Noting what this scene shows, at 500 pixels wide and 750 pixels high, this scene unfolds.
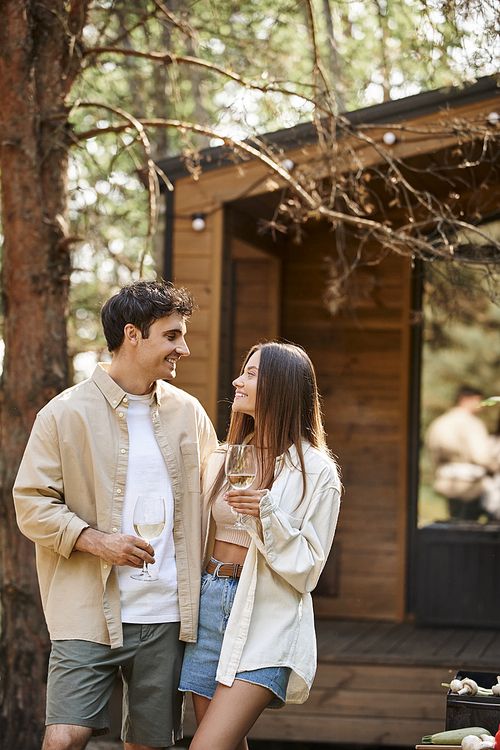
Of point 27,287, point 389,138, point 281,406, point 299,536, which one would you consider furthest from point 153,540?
point 389,138

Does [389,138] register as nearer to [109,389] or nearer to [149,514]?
[109,389]

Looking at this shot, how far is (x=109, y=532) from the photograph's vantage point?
231 cm

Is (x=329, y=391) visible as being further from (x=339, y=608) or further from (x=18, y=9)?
(x=18, y=9)

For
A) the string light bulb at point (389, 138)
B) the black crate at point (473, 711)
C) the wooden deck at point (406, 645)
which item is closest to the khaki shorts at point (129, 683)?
the black crate at point (473, 711)

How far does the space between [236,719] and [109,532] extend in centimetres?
61

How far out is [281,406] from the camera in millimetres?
2359

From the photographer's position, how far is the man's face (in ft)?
7.91

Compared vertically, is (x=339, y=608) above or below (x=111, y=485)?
below

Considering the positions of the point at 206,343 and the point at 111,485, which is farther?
the point at 206,343

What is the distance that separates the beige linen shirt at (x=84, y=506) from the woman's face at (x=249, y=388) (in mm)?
267

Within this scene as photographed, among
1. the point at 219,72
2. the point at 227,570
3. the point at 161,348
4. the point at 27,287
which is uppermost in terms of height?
the point at 219,72

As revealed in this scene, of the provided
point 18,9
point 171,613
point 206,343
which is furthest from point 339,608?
point 18,9

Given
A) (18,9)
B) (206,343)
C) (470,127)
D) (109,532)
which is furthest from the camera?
(206,343)

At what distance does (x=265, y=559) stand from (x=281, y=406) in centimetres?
44
